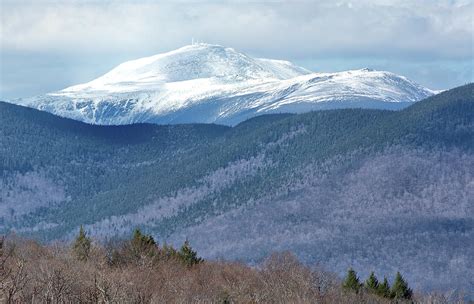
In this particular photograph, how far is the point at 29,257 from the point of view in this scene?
13325cm

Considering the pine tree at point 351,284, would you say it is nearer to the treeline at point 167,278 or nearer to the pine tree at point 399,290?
the treeline at point 167,278

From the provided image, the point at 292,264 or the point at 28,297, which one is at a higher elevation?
the point at 28,297

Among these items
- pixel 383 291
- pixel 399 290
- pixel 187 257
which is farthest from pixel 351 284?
pixel 187 257

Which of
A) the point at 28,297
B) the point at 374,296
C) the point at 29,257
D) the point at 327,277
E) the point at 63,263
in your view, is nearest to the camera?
the point at 28,297

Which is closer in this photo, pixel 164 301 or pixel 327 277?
pixel 164 301

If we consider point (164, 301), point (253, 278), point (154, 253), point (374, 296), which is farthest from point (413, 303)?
Result: point (164, 301)

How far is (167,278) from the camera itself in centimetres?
12025

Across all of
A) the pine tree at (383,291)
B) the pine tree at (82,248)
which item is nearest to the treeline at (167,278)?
the pine tree at (82,248)

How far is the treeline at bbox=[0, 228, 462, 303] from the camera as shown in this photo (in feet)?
343

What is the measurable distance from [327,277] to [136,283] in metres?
77.2

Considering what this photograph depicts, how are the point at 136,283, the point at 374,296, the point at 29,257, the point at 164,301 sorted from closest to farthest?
1. the point at 164,301
2. the point at 136,283
3. the point at 29,257
4. the point at 374,296

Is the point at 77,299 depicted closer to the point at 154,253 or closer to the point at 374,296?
the point at 154,253

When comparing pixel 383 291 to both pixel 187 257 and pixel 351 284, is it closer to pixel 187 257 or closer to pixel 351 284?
pixel 351 284

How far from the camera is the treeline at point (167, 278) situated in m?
105
